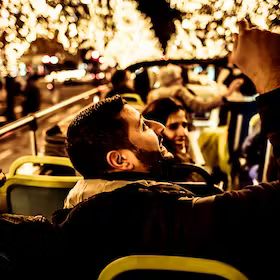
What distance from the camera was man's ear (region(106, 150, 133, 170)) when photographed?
1.73 metres

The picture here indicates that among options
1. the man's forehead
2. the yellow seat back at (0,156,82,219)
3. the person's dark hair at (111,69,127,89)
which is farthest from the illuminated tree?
the person's dark hair at (111,69,127,89)

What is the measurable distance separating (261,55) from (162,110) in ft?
5.93

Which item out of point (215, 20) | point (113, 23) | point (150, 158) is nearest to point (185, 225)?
point (150, 158)

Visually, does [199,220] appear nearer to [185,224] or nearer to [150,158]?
[185,224]

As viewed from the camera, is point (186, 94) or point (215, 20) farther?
point (186, 94)

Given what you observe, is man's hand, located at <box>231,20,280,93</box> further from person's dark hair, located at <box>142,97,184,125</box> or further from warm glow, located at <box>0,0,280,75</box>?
person's dark hair, located at <box>142,97,184,125</box>

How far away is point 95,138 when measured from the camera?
175 cm

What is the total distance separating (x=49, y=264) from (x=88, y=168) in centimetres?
44

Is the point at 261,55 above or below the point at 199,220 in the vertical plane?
above

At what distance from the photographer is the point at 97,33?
2.40m

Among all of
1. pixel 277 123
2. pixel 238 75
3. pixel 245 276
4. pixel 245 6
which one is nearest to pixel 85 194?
pixel 245 276

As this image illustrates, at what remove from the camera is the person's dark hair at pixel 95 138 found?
175 centimetres

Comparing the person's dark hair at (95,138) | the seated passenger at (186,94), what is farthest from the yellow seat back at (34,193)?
the seated passenger at (186,94)

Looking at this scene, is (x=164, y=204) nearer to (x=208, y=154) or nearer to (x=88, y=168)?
(x=88, y=168)
